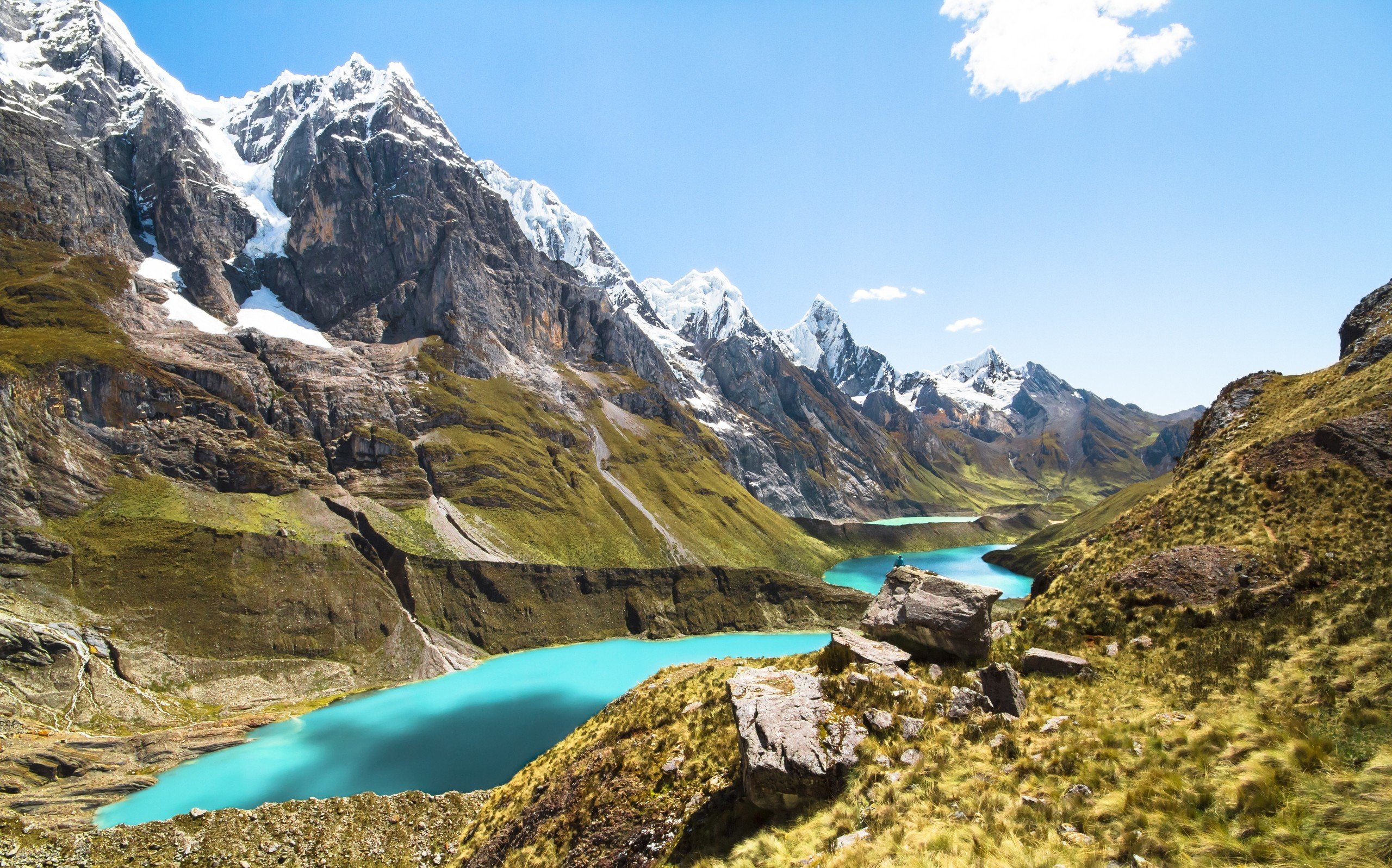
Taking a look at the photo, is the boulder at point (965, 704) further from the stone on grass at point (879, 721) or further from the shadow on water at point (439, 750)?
the shadow on water at point (439, 750)

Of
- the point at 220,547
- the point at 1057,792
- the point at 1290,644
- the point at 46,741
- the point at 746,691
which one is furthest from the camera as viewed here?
the point at 220,547

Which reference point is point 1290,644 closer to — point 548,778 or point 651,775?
point 651,775

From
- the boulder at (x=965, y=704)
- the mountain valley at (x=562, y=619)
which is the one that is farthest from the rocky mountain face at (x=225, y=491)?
the boulder at (x=965, y=704)

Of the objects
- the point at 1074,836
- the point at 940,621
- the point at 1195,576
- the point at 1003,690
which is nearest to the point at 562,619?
the point at 940,621

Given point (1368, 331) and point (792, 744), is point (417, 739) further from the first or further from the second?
point (1368, 331)

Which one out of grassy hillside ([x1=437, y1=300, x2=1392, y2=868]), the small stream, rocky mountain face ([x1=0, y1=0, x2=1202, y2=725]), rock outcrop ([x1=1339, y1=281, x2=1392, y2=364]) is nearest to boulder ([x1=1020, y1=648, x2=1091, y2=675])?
grassy hillside ([x1=437, y1=300, x2=1392, y2=868])

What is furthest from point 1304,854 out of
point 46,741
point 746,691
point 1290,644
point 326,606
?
point 326,606
